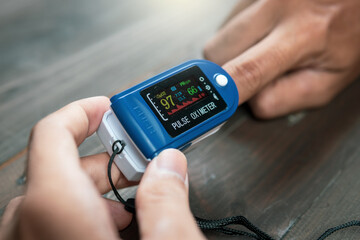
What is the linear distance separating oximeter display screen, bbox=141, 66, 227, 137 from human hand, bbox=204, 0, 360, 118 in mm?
158

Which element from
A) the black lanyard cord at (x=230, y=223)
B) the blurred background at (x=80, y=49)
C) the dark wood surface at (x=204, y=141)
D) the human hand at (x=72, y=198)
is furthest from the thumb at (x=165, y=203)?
the blurred background at (x=80, y=49)

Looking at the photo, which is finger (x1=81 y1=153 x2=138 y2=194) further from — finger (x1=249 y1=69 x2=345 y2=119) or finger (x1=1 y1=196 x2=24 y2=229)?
finger (x1=249 y1=69 x2=345 y2=119)

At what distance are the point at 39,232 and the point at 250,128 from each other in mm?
627

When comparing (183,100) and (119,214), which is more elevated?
(183,100)

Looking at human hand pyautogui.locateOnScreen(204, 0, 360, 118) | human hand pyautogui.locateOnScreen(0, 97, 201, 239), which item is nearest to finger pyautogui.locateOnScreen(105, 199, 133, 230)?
human hand pyautogui.locateOnScreen(0, 97, 201, 239)

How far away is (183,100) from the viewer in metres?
0.68

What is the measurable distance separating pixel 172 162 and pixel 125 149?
4.9 inches

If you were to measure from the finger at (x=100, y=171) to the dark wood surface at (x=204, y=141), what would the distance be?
0.37ft

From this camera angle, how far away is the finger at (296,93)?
92cm

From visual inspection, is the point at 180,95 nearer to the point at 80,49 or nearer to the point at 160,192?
the point at 160,192

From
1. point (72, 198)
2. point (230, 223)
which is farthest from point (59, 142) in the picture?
point (230, 223)

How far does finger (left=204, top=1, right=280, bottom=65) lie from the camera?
0.92 m

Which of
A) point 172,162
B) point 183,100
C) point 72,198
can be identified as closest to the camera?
point 72,198

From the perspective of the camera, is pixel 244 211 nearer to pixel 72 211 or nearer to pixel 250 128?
pixel 250 128
